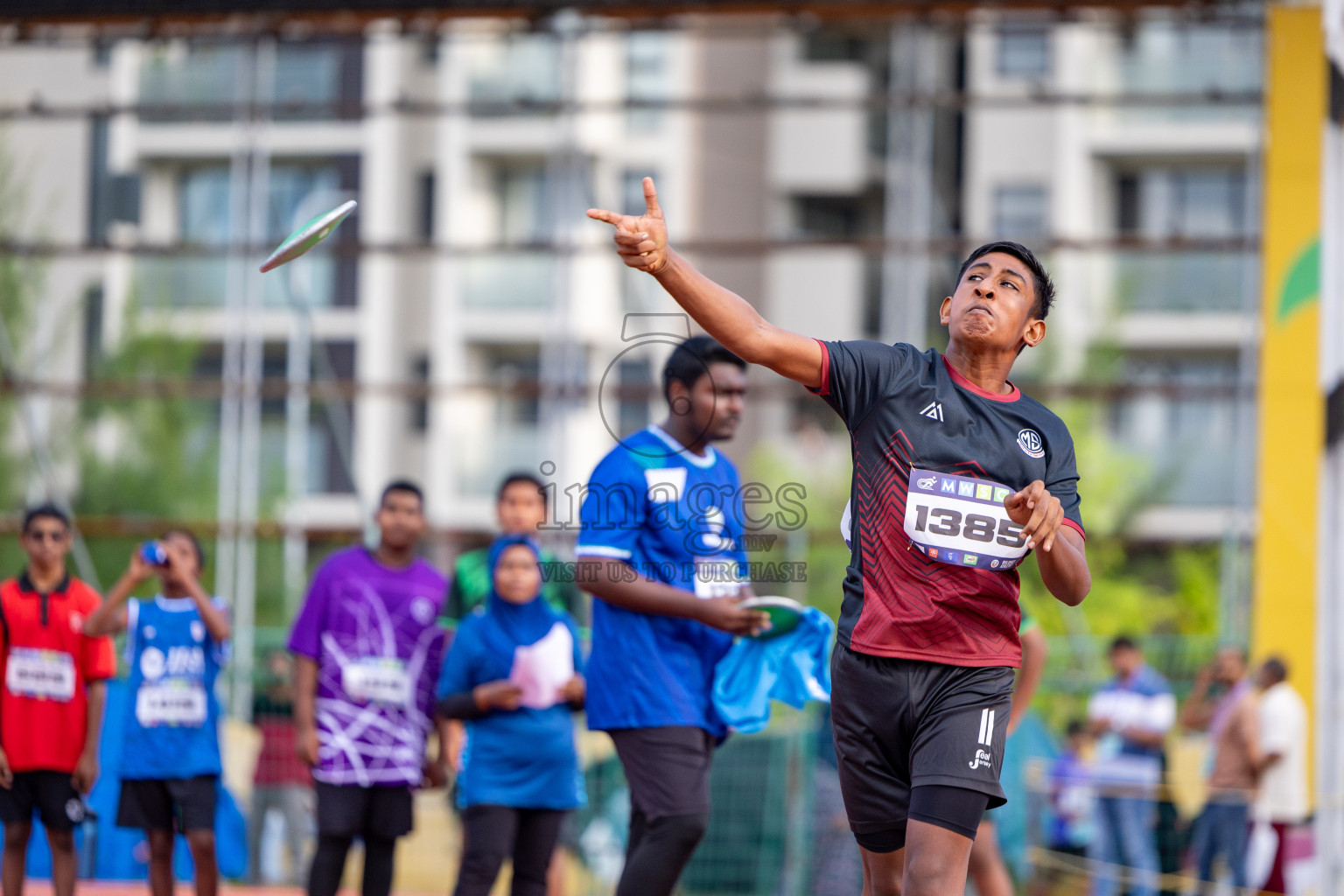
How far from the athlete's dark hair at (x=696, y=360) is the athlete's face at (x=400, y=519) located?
153 cm

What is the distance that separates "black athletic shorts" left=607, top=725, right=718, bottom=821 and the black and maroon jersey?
1268 millimetres

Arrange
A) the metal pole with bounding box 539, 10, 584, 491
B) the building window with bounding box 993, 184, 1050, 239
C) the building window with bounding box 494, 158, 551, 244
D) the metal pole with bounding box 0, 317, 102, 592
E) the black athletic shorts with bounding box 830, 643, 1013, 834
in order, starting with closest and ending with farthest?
1. the black athletic shorts with bounding box 830, 643, 1013, 834
2. the metal pole with bounding box 539, 10, 584, 491
3. the metal pole with bounding box 0, 317, 102, 592
4. the building window with bounding box 993, 184, 1050, 239
5. the building window with bounding box 494, 158, 551, 244

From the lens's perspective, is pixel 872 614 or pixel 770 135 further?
pixel 770 135

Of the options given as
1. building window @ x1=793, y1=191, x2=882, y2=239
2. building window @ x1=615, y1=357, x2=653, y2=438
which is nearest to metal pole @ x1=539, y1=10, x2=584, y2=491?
building window @ x1=615, y1=357, x2=653, y2=438

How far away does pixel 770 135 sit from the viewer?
36.2 m

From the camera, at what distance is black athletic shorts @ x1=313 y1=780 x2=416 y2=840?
21.5ft

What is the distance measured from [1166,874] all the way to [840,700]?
8.60 m

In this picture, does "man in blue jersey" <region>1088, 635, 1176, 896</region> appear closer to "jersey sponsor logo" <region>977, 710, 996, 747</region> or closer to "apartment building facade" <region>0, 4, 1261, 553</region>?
"jersey sponsor logo" <region>977, 710, 996, 747</region>

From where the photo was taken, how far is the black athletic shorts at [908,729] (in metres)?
4.17

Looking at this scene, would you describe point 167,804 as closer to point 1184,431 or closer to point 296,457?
point 296,457

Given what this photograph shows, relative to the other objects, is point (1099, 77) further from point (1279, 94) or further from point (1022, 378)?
point (1279, 94)

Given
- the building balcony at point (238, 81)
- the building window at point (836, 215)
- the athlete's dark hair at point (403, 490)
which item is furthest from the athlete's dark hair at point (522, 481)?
the building window at point (836, 215)

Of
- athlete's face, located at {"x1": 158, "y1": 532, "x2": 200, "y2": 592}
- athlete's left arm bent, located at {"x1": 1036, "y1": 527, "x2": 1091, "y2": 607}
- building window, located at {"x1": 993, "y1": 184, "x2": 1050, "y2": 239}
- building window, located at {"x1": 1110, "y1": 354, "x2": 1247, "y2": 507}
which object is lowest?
athlete's face, located at {"x1": 158, "y1": 532, "x2": 200, "y2": 592}

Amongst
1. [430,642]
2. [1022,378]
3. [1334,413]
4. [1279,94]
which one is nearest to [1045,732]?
[1334,413]
